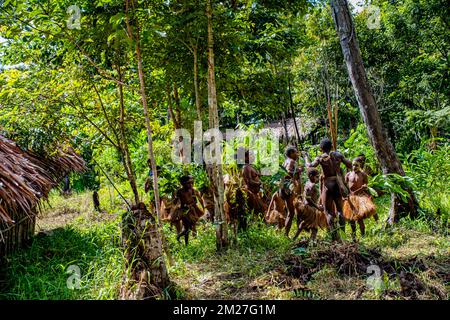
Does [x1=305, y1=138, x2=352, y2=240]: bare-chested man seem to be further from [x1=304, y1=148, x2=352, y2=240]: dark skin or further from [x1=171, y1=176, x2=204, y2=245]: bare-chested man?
[x1=171, y1=176, x2=204, y2=245]: bare-chested man

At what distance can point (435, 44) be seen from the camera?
930cm

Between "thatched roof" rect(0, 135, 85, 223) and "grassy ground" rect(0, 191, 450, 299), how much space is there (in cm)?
81

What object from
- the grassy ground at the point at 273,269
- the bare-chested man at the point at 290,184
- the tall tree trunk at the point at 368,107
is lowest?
the grassy ground at the point at 273,269

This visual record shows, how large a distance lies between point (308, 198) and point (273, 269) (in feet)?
4.56

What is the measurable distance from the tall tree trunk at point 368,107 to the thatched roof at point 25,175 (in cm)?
471

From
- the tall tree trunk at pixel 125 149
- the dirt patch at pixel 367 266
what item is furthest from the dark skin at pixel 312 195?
the tall tree trunk at pixel 125 149

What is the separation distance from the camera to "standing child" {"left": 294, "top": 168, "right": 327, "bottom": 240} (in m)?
4.93

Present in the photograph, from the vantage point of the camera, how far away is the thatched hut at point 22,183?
3.87 metres

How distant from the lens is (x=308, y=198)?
495 cm

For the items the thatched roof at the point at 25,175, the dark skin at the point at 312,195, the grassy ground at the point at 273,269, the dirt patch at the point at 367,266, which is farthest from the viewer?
the dark skin at the point at 312,195

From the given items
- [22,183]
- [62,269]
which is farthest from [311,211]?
[22,183]

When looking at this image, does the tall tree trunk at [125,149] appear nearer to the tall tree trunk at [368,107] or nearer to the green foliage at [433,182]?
the tall tree trunk at [368,107]

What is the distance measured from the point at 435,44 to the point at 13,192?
32.3 ft

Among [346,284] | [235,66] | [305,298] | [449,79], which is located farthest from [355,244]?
[449,79]
